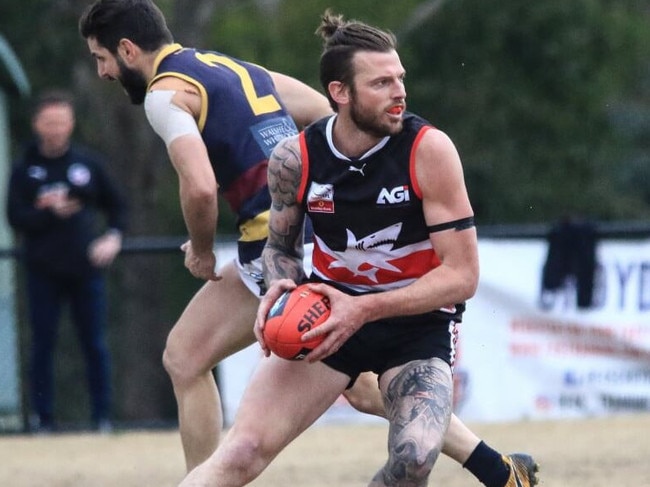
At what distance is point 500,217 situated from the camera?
2462 centimetres

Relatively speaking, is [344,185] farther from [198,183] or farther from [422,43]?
[422,43]

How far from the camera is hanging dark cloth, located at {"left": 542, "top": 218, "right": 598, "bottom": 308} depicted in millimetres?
11680

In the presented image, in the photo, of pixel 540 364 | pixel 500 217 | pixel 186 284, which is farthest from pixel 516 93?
pixel 540 364

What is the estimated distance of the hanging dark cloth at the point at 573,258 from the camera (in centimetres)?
1168

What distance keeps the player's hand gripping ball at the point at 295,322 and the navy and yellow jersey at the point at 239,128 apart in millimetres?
1048

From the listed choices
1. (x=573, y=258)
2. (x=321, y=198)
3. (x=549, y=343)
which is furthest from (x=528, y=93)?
(x=321, y=198)

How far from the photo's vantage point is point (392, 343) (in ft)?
18.8

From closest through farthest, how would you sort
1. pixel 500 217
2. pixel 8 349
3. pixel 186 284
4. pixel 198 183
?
1. pixel 198 183
2. pixel 8 349
3. pixel 186 284
4. pixel 500 217

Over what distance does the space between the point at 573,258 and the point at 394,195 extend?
20.8ft

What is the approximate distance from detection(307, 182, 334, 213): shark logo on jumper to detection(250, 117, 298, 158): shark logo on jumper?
2.77ft

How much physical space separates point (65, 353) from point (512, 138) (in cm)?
949

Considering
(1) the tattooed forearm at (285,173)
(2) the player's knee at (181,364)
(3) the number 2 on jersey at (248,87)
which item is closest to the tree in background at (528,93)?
(3) the number 2 on jersey at (248,87)

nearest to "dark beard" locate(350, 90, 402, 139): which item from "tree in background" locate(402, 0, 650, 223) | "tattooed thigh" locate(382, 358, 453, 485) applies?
"tattooed thigh" locate(382, 358, 453, 485)

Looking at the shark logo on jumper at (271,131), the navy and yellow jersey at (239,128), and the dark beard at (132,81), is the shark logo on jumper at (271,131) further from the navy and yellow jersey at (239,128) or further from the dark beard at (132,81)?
the dark beard at (132,81)
